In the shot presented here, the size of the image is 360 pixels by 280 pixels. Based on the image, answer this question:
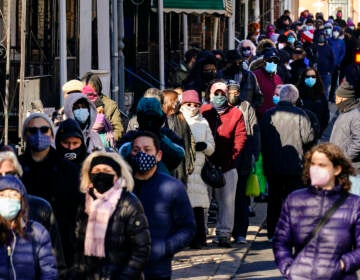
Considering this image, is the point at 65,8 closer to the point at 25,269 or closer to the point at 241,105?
the point at 241,105

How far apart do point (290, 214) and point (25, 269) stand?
1.74 m

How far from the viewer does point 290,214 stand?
26.9 ft

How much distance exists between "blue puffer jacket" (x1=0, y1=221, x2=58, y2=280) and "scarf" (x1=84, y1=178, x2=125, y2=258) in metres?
0.50

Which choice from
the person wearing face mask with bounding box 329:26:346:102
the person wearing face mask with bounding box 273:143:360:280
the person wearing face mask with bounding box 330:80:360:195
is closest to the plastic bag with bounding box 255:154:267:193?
the person wearing face mask with bounding box 330:80:360:195

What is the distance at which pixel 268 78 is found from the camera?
18.7 meters

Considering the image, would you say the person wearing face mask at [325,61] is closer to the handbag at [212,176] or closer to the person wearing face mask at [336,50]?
the person wearing face mask at [336,50]

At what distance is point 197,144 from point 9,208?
20.4ft

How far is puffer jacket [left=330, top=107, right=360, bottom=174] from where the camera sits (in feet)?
39.1

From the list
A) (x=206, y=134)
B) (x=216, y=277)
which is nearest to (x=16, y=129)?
(x=206, y=134)

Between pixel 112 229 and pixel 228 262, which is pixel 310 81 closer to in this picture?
pixel 228 262

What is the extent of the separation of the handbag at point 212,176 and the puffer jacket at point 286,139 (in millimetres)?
944

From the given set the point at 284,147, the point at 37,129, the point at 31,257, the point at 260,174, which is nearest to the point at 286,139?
the point at 284,147

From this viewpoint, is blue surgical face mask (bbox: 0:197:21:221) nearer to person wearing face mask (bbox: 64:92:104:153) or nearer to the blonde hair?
the blonde hair

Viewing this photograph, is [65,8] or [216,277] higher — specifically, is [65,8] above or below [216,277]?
above
